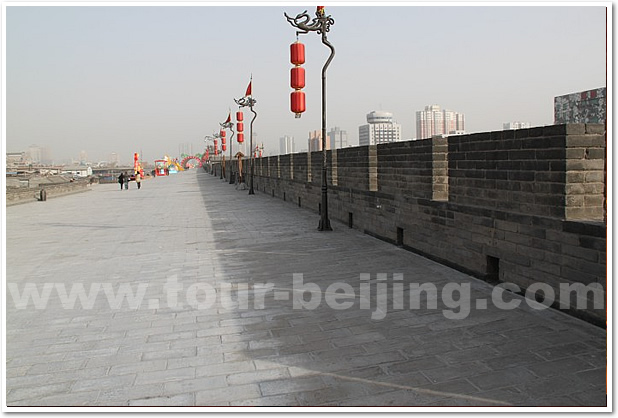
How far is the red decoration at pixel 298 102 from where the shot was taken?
39.6ft

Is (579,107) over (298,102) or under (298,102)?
over

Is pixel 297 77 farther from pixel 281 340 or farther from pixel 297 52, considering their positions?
pixel 281 340

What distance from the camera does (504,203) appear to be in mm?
6078

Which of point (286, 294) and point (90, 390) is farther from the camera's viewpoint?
point (286, 294)

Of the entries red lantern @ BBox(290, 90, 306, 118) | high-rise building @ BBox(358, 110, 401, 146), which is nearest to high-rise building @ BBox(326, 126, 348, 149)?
high-rise building @ BBox(358, 110, 401, 146)

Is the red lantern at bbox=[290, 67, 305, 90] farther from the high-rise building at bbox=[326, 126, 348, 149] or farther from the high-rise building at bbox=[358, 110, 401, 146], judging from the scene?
the high-rise building at bbox=[326, 126, 348, 149]

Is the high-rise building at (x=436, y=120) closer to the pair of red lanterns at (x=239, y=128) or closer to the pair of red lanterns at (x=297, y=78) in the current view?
the pair of red lanterns at (x=239, y=128)

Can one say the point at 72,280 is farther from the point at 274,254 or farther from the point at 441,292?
the point at 441,292

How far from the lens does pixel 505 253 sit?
5.90 metres

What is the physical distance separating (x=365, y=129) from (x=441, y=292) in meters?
47.9

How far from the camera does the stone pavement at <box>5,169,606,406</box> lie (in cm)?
333

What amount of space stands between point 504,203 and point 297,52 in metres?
7.09

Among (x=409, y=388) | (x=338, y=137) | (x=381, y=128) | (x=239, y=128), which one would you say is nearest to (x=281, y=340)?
(x=409, y=388)

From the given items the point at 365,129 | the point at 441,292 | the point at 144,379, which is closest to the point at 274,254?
the point at 441,292
